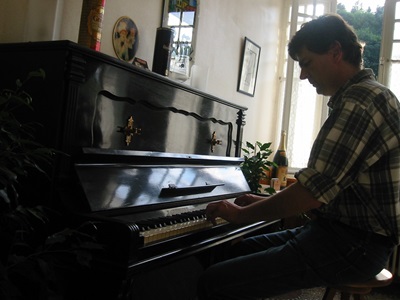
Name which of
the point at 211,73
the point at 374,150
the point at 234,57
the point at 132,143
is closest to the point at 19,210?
the point at 132,143

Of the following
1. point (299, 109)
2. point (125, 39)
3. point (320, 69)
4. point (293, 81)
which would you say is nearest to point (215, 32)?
point (125, 39)

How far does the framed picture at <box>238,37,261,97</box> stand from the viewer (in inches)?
143

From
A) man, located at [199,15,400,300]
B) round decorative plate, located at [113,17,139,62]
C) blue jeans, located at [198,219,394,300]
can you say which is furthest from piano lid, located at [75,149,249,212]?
round decorative plate, located at [113,17,139,62]

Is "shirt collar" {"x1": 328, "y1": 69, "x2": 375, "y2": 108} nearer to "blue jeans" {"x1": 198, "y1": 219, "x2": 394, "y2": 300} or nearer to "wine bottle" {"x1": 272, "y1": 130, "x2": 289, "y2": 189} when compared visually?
"blue jeans" {"x1": 198, "y1": 219, "x2": 394, "y2": 300}

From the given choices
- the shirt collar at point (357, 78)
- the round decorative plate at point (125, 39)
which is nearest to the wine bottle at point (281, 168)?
the round decorative plate at point (125, 39)

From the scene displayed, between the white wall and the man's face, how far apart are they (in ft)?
3.26

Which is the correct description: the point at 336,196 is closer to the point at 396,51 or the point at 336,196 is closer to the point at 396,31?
the point at 396,51

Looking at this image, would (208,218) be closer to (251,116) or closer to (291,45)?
(291,45)

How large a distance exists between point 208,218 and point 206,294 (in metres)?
0.28

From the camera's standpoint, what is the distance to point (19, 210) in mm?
1076

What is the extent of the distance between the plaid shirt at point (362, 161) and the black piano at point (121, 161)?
53 cm

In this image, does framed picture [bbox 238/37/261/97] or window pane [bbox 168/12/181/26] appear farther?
framed picture [bbox 238/37/261/97]

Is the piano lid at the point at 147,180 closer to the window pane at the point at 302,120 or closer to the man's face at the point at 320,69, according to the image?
the man's face at the point at 320,69

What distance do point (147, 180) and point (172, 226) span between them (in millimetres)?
255
